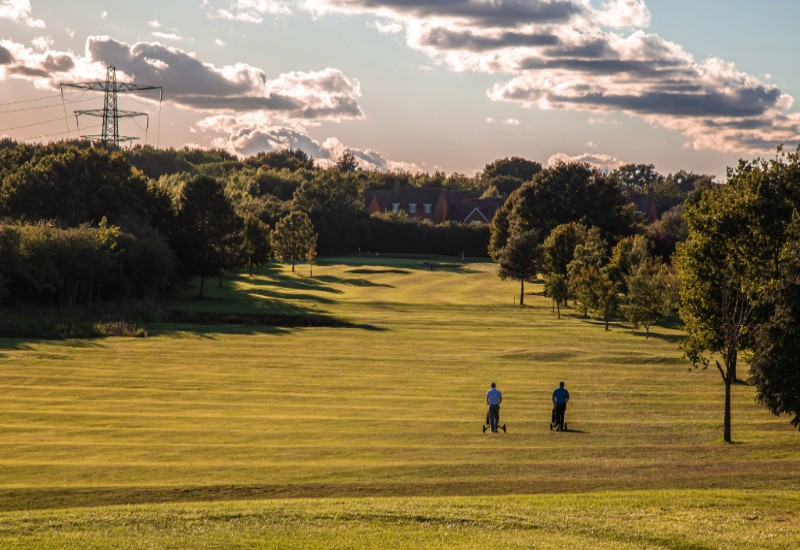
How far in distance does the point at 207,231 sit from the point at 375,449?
75757 millimetres

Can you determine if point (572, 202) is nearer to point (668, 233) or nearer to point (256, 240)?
point (668, 233)

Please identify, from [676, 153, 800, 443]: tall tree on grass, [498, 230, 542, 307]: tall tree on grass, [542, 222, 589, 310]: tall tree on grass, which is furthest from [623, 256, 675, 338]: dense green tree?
[676, 153, 800, 443]: tall tree on grass

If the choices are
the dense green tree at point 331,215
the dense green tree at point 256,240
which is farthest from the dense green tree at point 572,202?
the dense green tree at point 331,215

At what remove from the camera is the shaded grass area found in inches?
798

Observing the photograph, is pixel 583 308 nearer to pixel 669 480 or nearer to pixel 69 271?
pixel 69 271

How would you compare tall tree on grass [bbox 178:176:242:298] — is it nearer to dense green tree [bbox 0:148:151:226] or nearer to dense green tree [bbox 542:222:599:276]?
dense green tree [bbox 0:148:151:226]

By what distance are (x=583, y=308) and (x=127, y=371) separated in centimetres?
4694

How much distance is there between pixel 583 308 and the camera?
86250mm

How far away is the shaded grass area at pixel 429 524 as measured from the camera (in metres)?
20.3

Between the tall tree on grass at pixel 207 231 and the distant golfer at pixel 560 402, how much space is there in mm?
71504

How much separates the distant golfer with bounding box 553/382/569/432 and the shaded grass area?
11.0m

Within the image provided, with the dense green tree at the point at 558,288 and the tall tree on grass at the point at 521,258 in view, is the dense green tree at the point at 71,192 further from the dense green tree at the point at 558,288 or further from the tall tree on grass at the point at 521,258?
the dense green tree at the point at 558,288

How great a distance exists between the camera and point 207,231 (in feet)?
342

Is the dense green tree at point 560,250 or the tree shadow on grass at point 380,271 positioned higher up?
the dense green tree at point 560,250
